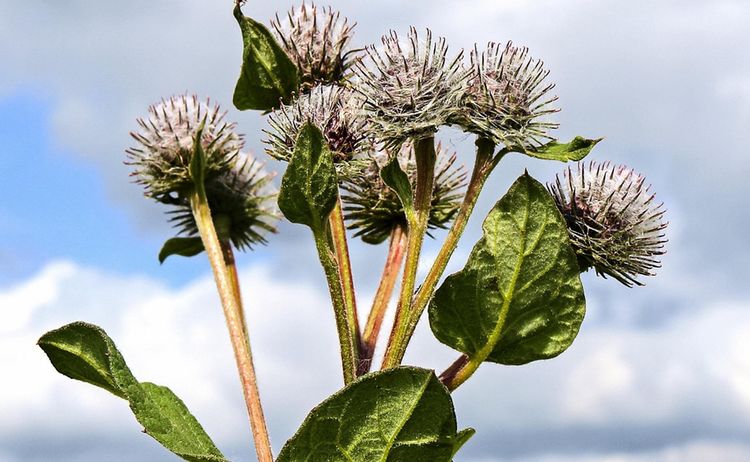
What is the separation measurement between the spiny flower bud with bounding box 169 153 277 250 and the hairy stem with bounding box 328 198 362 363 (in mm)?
1194

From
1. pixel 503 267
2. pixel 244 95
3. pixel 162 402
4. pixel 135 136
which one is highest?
pixel 135 136

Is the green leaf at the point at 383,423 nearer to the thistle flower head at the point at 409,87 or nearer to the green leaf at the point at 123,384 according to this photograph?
the green leaf at the point at 123,384

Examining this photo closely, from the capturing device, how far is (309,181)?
10.3ft

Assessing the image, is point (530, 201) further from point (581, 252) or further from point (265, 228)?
point (265, 228)

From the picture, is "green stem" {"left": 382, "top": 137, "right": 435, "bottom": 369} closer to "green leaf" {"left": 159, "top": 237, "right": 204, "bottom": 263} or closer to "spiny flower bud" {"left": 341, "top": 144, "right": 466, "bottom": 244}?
"spiny flower bud" {"left": 341, "top": 144, "right": 466, "bottom": 244}

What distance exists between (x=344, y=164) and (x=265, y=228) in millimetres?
1780

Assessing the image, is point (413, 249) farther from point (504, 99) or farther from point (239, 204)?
point (239, 204)

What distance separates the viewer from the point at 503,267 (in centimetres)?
321

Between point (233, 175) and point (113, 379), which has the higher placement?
point (233, 175)

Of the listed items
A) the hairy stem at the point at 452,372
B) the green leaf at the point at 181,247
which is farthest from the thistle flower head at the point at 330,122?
the green leaf at the point at 181,247

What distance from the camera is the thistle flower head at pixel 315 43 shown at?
408 cm

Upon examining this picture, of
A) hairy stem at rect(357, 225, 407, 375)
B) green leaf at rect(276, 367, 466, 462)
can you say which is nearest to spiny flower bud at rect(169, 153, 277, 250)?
hairy stem at rect(357, 225, 407, 375)

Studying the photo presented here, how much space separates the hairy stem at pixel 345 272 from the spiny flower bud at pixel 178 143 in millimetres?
1083

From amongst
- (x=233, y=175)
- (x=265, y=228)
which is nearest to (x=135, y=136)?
(x=233, y=175)
